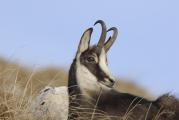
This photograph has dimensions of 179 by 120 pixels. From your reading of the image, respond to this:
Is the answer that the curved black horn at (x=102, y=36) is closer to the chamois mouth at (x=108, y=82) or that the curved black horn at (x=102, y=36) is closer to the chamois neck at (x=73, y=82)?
the chamois neck at (x=73, y=82)

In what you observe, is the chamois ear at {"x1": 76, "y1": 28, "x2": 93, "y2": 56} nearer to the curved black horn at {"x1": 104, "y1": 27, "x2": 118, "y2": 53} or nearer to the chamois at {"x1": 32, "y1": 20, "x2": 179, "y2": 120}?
the chamois at {"x1": 32, "y1": 20, "x2": 179, "y2": 120}

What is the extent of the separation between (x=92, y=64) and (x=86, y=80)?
0.21m

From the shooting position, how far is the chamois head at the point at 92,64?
891cm

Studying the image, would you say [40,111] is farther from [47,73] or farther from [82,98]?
[47,73]

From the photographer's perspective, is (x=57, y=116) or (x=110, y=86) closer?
(x=57, y=116)

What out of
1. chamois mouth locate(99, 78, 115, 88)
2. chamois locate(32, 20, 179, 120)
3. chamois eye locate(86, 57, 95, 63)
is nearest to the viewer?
chamois locate(32, 20, 179, 120)

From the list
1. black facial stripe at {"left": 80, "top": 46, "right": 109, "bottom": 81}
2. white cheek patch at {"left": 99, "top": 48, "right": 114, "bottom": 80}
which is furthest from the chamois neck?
white cheek patch at {"left": 99, "top": 48, "right": 114, "bottom": 80}

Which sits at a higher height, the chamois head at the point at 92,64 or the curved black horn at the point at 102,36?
the curved black horn at the point at 102,36

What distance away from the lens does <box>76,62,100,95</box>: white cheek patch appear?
8.91 meters

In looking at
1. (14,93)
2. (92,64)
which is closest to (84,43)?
(92,64)

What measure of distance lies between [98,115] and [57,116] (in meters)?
0.38

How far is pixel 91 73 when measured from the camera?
905 cm

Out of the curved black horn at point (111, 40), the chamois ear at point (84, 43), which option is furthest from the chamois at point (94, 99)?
the curved black horn at point (111, 40)

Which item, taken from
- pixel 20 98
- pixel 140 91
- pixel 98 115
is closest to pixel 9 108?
pixel 20 98
